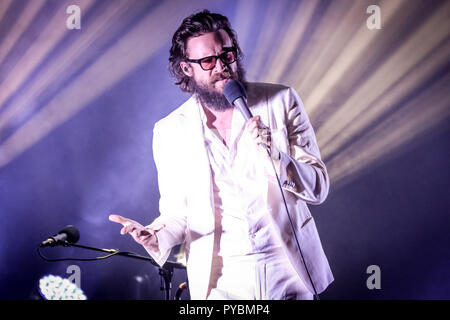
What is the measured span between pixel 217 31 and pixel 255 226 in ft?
3.87

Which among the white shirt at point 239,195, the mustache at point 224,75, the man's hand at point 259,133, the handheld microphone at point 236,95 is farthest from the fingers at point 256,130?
the mustache at point 224,75

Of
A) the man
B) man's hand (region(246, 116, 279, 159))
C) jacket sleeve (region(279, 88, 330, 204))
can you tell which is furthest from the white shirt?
man's hand (region(246, 116, 279, 159))

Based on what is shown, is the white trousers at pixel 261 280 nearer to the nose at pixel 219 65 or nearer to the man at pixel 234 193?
the man at pixel 234 193

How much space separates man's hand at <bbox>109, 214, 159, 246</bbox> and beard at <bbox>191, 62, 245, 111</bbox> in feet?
2.77

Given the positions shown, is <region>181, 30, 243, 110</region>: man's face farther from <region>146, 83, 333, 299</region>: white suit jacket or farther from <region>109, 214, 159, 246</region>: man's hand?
<region>109, 214, 159, 246</region>: man's hand

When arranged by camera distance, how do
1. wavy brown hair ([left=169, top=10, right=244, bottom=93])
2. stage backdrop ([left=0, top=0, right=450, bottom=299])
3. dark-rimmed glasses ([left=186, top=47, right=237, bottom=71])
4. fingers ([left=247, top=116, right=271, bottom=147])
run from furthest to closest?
stage backdrop ([left=0, top=0, right=450, bottom=299]) → wavy brown hair ([left=169, top=10, right=244, bottom=93]) → dark-rimmed glasses ([left=186, top=47, right=237, bottom=71]) → fingers ([left=247, top=116, right=271, bottom=147])

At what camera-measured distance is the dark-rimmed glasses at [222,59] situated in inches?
93.3

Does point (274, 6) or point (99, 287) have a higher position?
point (274, 6)

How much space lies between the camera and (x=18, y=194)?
3379mm

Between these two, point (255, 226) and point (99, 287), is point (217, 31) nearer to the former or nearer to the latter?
point (255, 226)

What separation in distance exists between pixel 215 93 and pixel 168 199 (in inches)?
26.3

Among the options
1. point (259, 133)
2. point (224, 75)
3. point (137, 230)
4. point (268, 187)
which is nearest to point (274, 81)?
point (224, 75)

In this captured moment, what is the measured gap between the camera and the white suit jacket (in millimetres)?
2051
